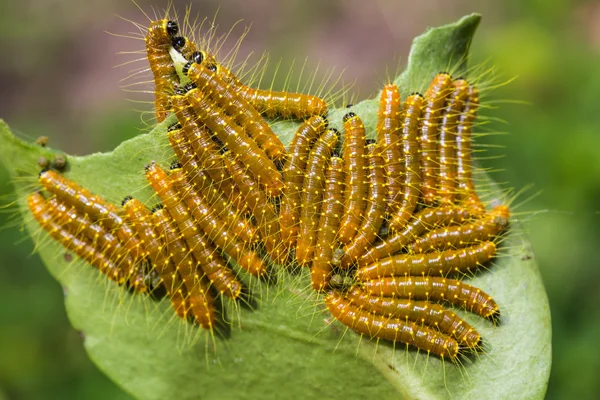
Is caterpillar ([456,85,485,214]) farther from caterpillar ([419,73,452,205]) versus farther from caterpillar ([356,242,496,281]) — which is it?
caterpillar ([356,242,496,281])

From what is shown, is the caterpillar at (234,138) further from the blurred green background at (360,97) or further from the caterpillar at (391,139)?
the blurred green background at (360,97)

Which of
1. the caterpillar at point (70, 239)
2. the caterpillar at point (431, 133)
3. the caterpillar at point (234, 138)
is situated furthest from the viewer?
the caterpillar at point (70, 239)

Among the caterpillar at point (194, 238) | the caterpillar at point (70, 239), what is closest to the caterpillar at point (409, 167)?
the caterpillar at point (194, 238)

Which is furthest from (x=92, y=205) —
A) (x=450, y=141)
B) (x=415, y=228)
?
(x=450, y=141)

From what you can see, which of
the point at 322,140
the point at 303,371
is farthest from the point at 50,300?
the point at 322,140

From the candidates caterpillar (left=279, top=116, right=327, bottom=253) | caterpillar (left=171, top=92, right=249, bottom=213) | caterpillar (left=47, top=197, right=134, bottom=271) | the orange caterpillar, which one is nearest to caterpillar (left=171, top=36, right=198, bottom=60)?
the orange caterpillar

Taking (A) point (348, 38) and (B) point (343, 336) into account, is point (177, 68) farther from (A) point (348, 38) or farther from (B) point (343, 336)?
(A) point (348, 38)
